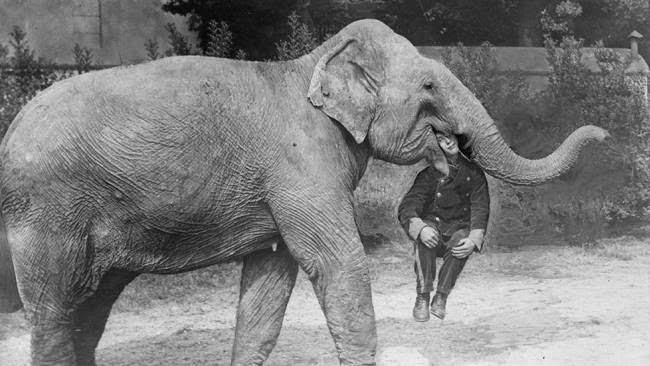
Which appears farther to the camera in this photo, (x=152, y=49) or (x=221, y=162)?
(x=152, y=49)

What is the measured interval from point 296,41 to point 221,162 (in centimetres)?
484

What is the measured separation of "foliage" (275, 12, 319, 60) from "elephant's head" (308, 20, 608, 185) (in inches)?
167

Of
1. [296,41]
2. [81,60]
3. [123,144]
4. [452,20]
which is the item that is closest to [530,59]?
[452,20]

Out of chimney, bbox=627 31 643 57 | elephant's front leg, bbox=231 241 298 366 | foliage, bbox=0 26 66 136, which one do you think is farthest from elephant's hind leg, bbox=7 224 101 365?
chimney, bbox=627 31 643 57

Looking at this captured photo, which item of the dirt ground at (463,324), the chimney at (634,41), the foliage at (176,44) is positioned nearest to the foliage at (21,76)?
the foliage at (176,44)

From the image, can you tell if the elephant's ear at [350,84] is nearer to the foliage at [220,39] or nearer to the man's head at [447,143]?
the man's head at [447,143]

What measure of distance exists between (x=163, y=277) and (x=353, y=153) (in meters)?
4.74

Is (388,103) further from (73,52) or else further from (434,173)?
(73,52)

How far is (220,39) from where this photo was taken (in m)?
9.20

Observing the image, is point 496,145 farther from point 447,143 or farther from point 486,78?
point 486,78

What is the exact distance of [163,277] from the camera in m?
9.17

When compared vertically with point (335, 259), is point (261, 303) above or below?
below

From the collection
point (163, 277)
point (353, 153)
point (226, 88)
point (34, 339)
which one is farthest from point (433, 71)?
point (163, 277)

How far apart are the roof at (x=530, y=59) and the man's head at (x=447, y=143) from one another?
5.31 m
